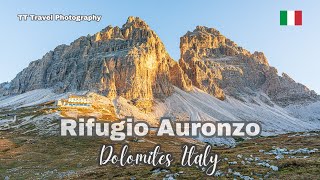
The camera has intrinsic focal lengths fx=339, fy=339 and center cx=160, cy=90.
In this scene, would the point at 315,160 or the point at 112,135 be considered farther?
the point at 112,135

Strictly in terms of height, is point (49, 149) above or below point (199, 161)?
below

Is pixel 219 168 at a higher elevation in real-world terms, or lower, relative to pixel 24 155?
higher

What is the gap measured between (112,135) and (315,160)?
122598mm

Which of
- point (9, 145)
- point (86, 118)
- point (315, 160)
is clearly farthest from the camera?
point (86, 118)

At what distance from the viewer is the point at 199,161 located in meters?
42.2

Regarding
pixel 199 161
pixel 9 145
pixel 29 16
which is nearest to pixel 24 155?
pixel 9 145

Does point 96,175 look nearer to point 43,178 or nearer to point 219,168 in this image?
point 43,178

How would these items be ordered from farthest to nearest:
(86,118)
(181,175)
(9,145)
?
(86,118) < (9,145) < (181,175)

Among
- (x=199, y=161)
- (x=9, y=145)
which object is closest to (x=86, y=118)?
(x=9, y=145)

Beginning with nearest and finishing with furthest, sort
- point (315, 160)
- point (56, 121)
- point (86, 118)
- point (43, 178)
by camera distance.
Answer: point (315, 160) → point (43, 178) → point (56, 121) → point (86, 118)

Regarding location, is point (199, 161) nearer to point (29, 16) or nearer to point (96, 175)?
point (96, 175)

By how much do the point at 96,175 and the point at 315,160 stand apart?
87.8 ft

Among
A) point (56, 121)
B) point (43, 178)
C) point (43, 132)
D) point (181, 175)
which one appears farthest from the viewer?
point (56, 121)

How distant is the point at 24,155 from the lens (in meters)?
89.8
